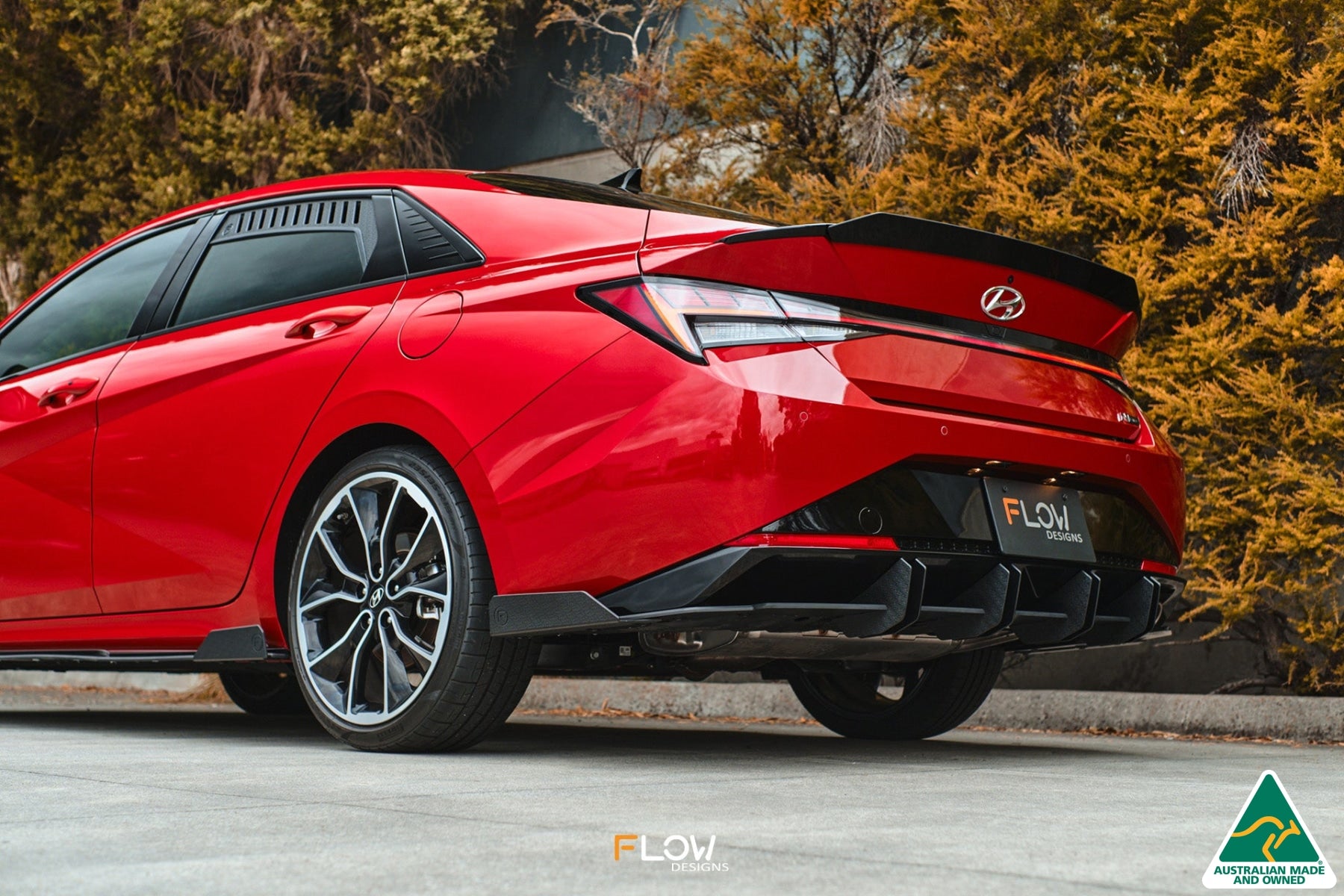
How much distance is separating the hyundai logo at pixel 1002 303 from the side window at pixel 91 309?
2643 mm

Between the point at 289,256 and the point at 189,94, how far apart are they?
6.99 meters

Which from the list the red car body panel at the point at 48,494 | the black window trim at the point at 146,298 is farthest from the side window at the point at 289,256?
the red car body panel at the point at 48,494

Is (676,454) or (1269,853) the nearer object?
(1269,853)

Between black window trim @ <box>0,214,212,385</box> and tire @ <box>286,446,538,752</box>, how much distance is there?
1.21 metres

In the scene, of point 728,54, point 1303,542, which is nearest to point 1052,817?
point 1303,542

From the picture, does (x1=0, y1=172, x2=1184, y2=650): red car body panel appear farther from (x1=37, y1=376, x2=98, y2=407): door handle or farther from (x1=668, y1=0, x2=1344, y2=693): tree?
(x1=668, y1=0, x2=1344, y2=693): tree

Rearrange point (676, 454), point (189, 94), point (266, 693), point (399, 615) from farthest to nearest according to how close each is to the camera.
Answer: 1. point (189, 94)
2. point (266, 693)
3. point (399, 615)
4. point (676, 454)

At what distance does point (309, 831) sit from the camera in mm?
2432

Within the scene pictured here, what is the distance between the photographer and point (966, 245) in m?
3.61

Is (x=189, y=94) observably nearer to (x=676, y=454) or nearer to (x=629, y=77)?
(x=629, y=77)

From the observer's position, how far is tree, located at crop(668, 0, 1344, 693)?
5.39 metres

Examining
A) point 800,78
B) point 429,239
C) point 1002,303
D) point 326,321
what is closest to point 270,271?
point 326,321

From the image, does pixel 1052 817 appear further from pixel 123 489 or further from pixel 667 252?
pixel 123 489

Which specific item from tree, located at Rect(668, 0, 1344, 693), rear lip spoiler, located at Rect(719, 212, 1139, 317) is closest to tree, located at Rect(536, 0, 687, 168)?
tree, located at Rect(668, 0, 1344, 693)
